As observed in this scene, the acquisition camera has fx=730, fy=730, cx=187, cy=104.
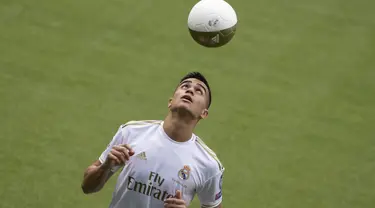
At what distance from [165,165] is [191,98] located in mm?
603

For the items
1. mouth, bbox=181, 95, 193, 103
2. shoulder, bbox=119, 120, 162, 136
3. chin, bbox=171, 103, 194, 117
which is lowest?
shoulder, bbox=119, 120, 162, 136

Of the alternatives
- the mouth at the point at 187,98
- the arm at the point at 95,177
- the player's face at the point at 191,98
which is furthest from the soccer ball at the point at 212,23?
the arm at the point at 95,177

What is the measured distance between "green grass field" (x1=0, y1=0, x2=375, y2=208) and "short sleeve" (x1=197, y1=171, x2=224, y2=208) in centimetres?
204

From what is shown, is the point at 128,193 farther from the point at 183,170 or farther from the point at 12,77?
the point at 12,77

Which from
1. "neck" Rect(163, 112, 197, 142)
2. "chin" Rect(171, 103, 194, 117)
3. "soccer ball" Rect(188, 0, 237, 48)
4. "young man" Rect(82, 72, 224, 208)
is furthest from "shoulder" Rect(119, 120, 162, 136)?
"soccer ball" Rect(188, 0, 237, 48)

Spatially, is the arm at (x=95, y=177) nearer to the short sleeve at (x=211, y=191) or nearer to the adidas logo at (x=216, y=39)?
the short sleeve at (x=211, y=191)

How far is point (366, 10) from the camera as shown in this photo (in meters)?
11.1

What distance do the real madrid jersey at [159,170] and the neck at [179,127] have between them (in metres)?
0.04

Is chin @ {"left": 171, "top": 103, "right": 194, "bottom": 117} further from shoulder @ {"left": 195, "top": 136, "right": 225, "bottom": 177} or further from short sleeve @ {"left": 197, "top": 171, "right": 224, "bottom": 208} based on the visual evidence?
short sleeve @ {"left": 197, "top": 171, "right": 224, "bottom": 208}

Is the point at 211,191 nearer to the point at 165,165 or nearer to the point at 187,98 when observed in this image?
the point at 165,165

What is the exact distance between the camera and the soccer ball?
735 cm

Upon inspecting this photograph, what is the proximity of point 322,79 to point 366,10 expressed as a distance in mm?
1909

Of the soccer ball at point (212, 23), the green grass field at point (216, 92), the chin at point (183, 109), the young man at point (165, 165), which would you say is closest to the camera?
the young man at point (165, 165)

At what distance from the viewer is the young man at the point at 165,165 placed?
5715 millimetres
